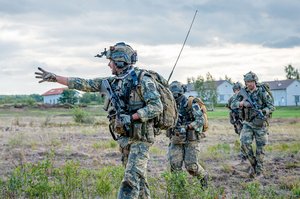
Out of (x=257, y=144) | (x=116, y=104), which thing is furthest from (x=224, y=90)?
(x=116, y=104)

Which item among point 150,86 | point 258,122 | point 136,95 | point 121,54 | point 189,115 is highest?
point 121,54

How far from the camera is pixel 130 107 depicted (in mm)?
7000

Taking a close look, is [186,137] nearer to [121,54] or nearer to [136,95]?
[136,95]

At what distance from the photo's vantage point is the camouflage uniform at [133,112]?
22.2 feet

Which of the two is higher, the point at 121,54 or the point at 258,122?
the point at 121,54

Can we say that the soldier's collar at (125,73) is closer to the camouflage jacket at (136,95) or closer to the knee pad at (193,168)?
the camouflage jacket at (136,95)

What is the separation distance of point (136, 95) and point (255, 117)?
17.1ft

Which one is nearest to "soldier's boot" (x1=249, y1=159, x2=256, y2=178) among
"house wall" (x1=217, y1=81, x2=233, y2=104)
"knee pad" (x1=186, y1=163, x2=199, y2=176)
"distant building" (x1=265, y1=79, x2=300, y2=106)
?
"knee pad" (x1=186, y1=163, x2=199, y2=176)

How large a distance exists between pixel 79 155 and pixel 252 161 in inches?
223

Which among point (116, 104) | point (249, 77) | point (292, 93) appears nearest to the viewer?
Answer: point (116, 104)

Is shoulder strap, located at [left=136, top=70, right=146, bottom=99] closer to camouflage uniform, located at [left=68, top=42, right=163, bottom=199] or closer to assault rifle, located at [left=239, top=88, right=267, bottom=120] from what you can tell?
Result: camouflage uniform, located at [left=68, top=42, right=163, bottom=199]

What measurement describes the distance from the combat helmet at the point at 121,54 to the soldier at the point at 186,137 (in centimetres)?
222

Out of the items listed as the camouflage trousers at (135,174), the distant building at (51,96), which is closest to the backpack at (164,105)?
the camouflage trousers at (135,174)

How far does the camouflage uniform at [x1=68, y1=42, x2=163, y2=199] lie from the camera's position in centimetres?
676
